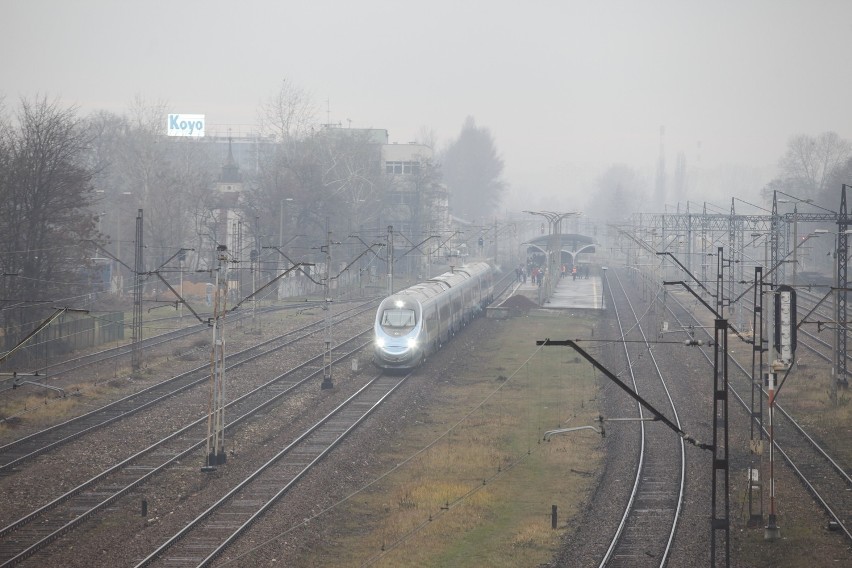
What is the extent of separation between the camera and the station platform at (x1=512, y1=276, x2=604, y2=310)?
7269 centimetres

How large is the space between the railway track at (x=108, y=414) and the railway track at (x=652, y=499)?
1507 centimetres

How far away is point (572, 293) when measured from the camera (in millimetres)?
85500

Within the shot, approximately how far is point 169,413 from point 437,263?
75.2m

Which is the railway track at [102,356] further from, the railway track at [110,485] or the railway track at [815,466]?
the railway track at [815,466]

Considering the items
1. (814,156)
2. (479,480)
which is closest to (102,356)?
(479,480)

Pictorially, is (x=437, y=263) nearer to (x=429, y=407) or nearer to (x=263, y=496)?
(x=429, y=407)

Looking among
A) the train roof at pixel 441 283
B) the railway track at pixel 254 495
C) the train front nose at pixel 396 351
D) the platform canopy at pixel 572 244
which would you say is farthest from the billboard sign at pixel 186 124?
the railway track at pixel 254 495

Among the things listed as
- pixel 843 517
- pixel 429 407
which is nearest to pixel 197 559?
pixel 843 517

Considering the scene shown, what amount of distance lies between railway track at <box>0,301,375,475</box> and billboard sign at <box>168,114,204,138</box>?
82007 millimetres

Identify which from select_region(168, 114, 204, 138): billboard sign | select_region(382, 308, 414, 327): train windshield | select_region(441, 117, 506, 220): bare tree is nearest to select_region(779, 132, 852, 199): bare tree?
select_region(441, 117, 506, 220): bare tree

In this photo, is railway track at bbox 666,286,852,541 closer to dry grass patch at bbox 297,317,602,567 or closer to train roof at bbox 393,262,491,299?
dry grass patch at bbox 297,317,602,567

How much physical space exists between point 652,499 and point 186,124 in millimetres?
112003

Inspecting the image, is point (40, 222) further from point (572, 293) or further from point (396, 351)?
point (572, 293)

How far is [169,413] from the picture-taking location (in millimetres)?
32719
